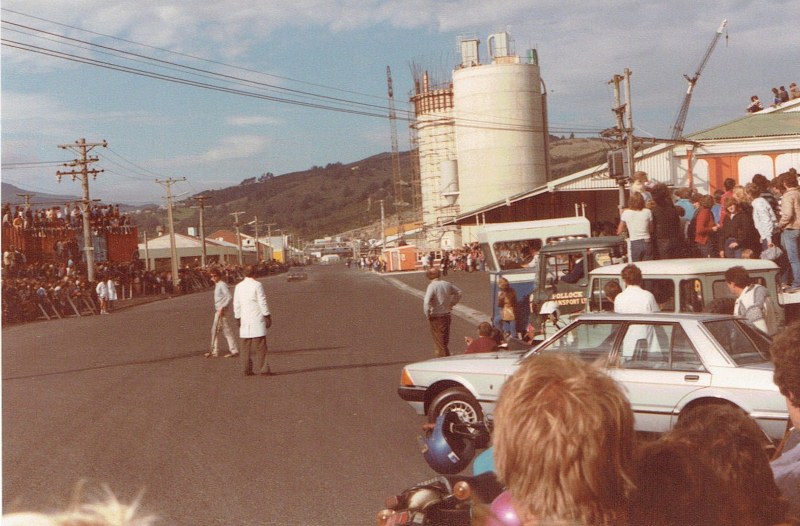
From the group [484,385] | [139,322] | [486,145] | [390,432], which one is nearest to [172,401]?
[390,432]

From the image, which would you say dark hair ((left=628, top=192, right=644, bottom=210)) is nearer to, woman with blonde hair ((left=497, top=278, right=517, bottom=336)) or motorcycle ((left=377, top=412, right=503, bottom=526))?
woman with blonde hair ((left=497, top=278, right=517, bottom=336))

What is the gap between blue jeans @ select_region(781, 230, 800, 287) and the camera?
12750mm

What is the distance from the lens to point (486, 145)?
81625mm

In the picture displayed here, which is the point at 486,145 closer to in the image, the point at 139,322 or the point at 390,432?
the point at 139,322

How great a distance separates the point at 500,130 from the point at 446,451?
253 feet

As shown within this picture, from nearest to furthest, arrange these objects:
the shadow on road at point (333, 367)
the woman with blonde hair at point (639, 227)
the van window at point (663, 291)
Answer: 1. the van window at point (663, 291)
2. the woman with blonde hair at point (639, 227)
3. the shadow on road at point (333, 367)

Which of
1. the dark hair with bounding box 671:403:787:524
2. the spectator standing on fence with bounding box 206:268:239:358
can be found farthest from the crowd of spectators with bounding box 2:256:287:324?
the dark hair with bounding box 671:403:787:524

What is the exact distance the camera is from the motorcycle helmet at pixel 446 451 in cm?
489

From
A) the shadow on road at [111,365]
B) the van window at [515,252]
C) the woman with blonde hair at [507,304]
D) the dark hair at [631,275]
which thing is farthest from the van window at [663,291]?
the shadow on road at [111,365]

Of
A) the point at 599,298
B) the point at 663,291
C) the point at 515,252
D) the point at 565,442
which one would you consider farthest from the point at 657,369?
the point at 515,252

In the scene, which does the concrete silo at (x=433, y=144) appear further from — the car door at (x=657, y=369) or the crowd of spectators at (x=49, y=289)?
the car door at (x=657, y=369)

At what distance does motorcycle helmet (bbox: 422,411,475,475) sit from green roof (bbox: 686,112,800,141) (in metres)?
31.8

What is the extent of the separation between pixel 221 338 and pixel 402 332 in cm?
451

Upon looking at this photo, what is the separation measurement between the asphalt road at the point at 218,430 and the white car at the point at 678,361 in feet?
5.44
